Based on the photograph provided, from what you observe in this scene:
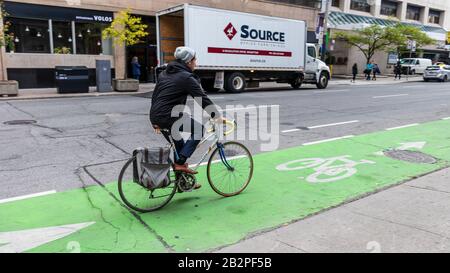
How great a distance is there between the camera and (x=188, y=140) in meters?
4.73

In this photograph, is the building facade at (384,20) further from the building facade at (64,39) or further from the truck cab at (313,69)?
the building facade at (64,39)

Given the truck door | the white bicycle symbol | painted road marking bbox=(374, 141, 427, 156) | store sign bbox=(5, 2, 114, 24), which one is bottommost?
the white bicycle symbol

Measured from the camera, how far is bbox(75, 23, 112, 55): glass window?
22.7m

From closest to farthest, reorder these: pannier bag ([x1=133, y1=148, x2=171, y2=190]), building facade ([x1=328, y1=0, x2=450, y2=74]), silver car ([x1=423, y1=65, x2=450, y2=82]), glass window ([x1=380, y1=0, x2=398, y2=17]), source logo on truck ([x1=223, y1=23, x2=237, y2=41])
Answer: pannier bag ([x1=133, y1=148, x2=171, y2=190])
source logo on truck ([x1=223, y1=23, x2=237, y2=41])
silver car ([x1=423, y1=65, x2=450, y2=82])
building facade ([x1=328, y1=0, x2=450, y2=74])
glass window ([x1=380, y1=0, x2=398, y2=17])

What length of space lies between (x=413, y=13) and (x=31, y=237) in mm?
62318

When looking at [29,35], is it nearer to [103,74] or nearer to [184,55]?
[103,74]

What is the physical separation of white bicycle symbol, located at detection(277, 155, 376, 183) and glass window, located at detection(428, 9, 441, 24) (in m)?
62.3

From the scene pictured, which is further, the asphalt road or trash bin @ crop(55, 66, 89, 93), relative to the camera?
trash bin @ crop(55, 66, 89, 93)

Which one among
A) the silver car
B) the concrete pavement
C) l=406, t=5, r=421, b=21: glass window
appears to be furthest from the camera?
l=406, t=5, r=421, b=21: glass window

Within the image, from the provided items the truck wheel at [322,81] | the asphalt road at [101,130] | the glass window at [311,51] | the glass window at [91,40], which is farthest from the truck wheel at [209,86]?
the truck wheel at [322,81]

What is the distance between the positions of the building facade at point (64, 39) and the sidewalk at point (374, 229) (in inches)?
784

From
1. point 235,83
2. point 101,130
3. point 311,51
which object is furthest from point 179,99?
point 311,51

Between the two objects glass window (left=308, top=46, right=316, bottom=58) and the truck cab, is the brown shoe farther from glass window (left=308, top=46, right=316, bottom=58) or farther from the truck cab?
glass window (left=308, top=46, right=316, bottom=58)

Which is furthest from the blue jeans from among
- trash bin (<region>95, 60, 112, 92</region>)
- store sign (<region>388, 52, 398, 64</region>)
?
store sign (<region>388, 52, 398, 64</region>)
